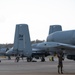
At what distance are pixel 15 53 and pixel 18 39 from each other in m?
5.60

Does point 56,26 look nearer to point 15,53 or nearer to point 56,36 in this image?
point 15,53

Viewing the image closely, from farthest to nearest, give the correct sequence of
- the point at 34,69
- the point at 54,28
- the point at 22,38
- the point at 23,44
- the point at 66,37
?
the point at 54,28 → the point at 22,38 → the point at 23,44 → the point at 66,37 → the point at 34,69

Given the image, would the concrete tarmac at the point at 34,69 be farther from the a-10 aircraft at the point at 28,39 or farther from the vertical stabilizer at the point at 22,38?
the vertical stabilizer at the point at 22,38

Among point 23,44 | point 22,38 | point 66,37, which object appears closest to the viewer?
point 66,37

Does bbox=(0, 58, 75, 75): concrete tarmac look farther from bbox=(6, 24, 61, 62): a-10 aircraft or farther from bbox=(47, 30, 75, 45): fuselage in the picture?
bbox=(6, 24, 61, 62): a-10 aircraft

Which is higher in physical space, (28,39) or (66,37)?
(28,39)

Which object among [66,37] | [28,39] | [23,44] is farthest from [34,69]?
[28,39]

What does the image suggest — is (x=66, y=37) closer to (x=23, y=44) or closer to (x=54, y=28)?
(x=23, y=44)

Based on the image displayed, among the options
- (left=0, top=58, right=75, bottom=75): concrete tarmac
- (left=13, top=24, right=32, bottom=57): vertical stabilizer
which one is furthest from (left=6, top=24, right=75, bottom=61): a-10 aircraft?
(left=0, top=58, right=75, bottom=75): concrete tarmac

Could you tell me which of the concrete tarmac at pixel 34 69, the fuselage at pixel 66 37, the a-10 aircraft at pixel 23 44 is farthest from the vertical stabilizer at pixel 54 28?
the concrete tarmac at pixel 34 69

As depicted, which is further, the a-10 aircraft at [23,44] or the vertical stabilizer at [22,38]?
the vertical stabilizer at [22,38]

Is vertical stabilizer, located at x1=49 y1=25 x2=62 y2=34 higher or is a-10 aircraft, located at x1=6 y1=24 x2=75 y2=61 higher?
vertical stabilizer, located at x1=49 y1=25 x2=62 y2=34

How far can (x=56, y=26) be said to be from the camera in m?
90.6

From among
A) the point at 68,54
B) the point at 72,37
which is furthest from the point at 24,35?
the point at 68,54
